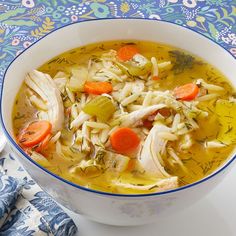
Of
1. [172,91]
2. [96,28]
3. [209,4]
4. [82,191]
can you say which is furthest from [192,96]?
[209,4]

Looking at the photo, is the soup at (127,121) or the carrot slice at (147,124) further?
the carrot slice at (147,124)

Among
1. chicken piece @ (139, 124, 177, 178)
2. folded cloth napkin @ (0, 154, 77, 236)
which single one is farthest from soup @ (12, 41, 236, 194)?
folded cloth napkin @ (0, 154, 77, 236)

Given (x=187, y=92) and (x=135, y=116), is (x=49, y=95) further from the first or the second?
(x=187, y=92)

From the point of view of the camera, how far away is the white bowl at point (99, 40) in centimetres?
163

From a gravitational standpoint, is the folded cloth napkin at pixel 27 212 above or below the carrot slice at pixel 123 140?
below

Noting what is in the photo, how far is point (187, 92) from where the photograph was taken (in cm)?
211

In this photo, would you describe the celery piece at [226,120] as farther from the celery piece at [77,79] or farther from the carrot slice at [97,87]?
the celery piece at [77,79]

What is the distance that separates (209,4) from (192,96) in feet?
4.31

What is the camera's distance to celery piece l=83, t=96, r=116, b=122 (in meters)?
1.96

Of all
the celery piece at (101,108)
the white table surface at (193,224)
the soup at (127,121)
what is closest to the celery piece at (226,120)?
the soup at (127,121)

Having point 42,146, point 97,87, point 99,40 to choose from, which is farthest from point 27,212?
point 99,40

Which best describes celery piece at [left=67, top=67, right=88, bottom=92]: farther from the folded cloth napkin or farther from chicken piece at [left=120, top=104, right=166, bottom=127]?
the folded cloth napkin

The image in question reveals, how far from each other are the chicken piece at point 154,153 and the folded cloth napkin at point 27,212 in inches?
12.9

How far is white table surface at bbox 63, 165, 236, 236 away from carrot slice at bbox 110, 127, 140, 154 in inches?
11.0
